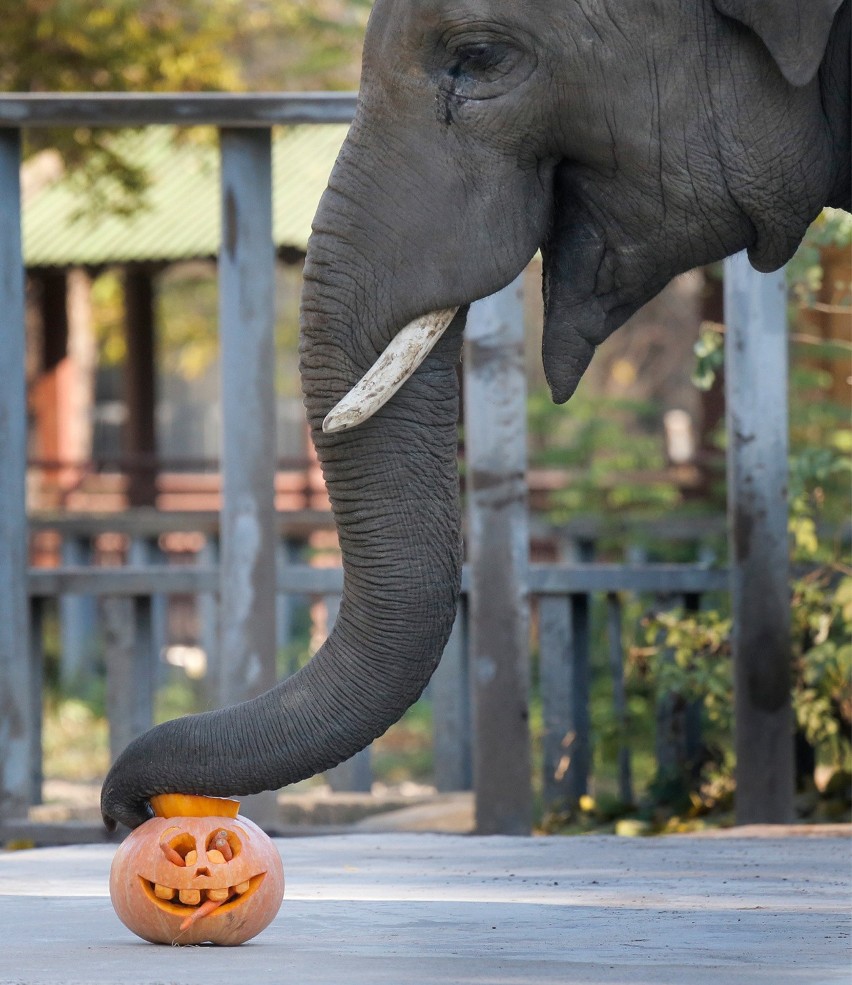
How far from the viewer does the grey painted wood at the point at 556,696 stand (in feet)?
20.0

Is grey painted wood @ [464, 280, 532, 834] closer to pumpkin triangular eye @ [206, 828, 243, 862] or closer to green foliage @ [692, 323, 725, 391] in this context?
green foliage @ [692, 323, 725, 391]

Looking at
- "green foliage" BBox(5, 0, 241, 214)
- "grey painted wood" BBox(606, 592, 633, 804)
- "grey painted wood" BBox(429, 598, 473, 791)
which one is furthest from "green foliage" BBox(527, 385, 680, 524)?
"grey painted wood" BBox(606, 592, 633, 804)

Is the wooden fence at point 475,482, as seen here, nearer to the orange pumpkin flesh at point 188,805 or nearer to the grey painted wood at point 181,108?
the grey painted wood at point 181,108

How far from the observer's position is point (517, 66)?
10.4 feet

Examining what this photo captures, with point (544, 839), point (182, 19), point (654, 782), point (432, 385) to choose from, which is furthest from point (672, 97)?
point (182, 19)

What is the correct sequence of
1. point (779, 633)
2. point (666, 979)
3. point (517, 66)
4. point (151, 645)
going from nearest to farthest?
point (666, 979), point (517, 66), point (779, 633), point (151, 645)

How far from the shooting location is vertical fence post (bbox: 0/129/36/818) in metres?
5.49

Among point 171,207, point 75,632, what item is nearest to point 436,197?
point 75,632

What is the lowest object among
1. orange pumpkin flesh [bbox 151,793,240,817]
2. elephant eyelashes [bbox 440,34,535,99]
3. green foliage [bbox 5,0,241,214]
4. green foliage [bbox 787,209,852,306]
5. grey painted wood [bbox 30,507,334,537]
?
orange pumpkin flesh [bbox 151,793,240,817]

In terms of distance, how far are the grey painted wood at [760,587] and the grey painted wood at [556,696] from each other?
0.85 meters

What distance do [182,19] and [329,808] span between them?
10384 millimetres

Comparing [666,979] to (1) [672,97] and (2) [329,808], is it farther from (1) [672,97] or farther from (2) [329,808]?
(2) [329,808]

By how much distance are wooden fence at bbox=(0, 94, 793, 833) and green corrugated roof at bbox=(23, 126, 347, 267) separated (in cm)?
948

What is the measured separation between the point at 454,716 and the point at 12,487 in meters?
2.00
